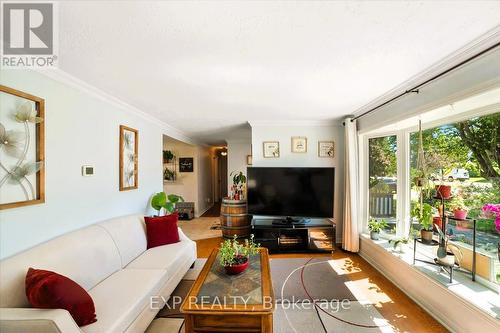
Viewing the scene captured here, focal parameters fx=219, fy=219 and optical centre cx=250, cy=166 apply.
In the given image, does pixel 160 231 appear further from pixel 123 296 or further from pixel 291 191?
pixel 291 191

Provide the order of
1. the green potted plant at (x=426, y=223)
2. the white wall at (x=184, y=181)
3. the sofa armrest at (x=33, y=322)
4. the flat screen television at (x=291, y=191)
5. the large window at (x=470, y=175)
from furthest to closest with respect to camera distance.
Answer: the white wall at (x=184, y=181) < the flat screen television at (x=291, y=191) < the green potted plant at (x=426, y=223) < the large window at (x=470, y=175) < the sofa armrest at (x=33, y=322)

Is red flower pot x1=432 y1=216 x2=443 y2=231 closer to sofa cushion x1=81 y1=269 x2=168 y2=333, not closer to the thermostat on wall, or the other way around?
sofa cushion x1=81 y1=269 x2=168 y2=333

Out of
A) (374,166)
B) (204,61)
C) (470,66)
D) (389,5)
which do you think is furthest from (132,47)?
(374,166)

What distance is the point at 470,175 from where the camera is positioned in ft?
6.84

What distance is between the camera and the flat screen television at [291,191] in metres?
3.64

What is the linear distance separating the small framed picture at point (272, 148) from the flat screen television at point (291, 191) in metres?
0.39

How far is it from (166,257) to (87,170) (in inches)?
49.3

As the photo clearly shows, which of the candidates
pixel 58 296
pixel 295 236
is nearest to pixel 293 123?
pixel 295 236

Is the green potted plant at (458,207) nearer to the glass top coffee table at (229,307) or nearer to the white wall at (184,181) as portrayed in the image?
the glass top coffee table at (229,307)

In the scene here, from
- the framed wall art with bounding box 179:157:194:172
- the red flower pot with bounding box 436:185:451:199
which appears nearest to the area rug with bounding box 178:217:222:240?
the framed wall art with bounding box 179:157:194:172

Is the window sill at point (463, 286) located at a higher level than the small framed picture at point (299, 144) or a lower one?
lower

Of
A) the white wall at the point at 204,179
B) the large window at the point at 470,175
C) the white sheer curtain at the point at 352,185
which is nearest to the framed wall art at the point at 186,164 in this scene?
the white wall at the point at 204,179

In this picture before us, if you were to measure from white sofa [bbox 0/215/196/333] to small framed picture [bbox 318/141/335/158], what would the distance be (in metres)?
2.79

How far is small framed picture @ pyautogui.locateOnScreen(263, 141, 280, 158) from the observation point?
4.04 m
